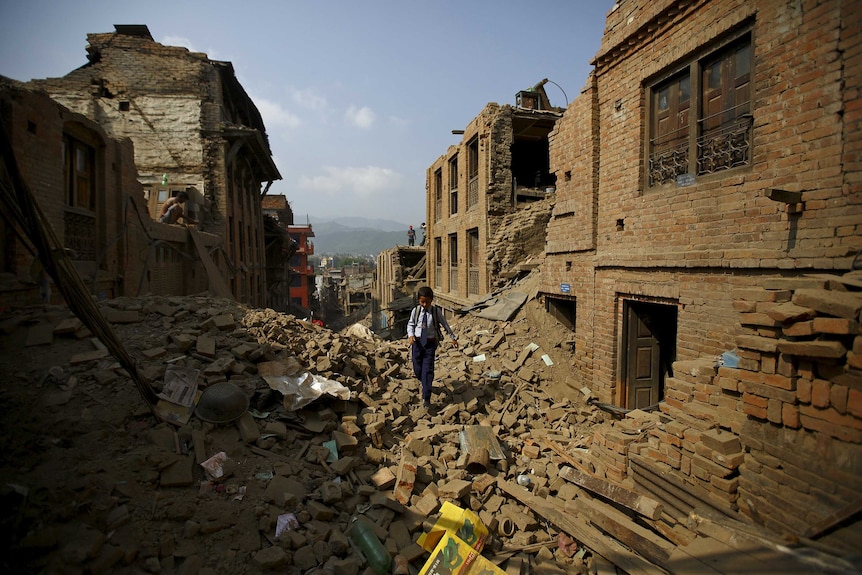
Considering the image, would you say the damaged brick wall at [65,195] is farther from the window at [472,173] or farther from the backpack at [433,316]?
the window at [472,173]

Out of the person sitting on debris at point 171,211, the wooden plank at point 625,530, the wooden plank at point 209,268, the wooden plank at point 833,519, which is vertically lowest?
the wooden plank at point 625,530

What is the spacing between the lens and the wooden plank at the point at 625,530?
3.79 metres

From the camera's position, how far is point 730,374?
4.33 meters

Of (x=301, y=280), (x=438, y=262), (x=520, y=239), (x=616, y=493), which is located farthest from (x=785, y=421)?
(x=301, y=280)

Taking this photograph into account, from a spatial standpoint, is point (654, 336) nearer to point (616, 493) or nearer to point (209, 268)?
point (616, 493)

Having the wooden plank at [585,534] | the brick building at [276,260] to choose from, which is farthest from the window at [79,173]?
the brick building at [276,260]

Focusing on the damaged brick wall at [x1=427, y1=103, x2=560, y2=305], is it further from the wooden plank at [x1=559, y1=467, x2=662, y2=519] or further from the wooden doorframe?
the wooden plank at [x1=559, y1=467, x2=662, y2=519]

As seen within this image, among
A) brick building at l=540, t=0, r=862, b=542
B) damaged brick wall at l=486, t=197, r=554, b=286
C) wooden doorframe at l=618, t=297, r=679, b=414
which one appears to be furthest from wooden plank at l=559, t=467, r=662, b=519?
damaged brick wall at l=486, t=197, r=554, b=286

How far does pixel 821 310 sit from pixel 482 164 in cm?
1279

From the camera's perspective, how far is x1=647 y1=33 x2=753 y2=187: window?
5.23m

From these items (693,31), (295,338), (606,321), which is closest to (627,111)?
(693,31)

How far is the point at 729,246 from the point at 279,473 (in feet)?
19.9

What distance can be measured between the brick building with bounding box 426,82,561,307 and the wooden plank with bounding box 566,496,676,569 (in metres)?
9.99

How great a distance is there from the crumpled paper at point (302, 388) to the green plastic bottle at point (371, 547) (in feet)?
6.31
